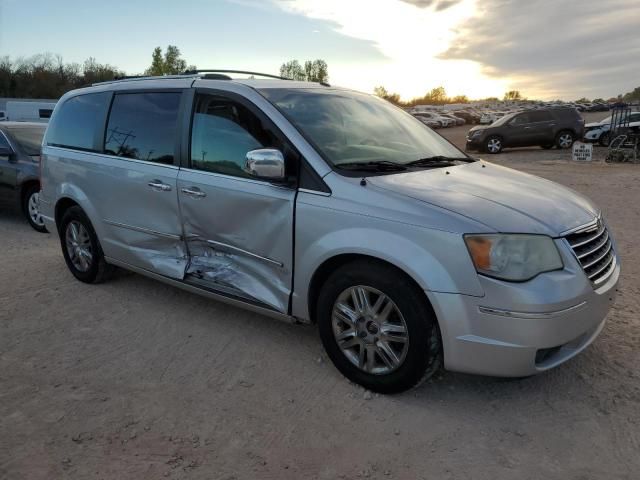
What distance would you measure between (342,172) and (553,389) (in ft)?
5.91

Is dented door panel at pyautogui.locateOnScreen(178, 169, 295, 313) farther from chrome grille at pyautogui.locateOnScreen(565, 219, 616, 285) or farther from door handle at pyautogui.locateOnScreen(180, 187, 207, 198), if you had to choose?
A: chrome grille at pyautogui.locateOnScreen(565, 219, 616, 285)

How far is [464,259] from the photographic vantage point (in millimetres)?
2748

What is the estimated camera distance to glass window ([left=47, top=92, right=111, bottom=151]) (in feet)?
15.9

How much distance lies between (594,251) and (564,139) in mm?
20924

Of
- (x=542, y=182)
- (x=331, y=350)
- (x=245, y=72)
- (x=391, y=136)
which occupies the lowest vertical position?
(x=331, y=350)

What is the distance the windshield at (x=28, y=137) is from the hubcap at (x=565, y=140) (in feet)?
64.1

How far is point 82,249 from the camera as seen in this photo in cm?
518

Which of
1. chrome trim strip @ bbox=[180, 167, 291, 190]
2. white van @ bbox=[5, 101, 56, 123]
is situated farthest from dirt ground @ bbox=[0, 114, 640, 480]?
white van @ bbox=[5, 101, 56, 123]

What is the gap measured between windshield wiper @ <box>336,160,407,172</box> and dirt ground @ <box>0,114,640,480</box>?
1.31 m

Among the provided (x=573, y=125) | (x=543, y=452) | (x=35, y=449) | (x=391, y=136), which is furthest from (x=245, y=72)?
(x=573, y=125)

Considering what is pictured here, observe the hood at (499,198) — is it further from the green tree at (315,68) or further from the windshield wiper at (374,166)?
the green tree at (315,68)

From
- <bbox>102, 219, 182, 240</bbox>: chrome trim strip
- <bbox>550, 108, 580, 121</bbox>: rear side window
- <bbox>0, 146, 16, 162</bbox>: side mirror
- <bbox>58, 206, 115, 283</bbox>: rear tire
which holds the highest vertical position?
<bbox>550, 108, 580, 121</bbox>: rear side window

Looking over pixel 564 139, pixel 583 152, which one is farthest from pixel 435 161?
pixel 564 139

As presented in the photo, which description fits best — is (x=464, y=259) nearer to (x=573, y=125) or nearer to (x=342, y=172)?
(x=342, y=172)
